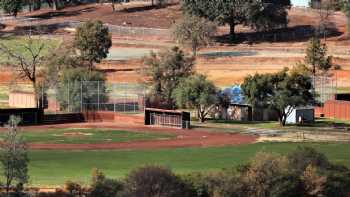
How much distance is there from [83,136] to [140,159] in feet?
60.7

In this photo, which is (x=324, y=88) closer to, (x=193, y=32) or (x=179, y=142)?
(x=179, y=142)

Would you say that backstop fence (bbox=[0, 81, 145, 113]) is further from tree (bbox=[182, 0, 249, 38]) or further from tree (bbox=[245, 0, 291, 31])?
tree (bbox=[245, 0, 291, 31])

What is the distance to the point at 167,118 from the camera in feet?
357

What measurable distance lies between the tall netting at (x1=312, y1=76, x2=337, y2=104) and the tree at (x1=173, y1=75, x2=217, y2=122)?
1442cm

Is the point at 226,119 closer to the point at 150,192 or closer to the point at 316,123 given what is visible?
the point at 316,123

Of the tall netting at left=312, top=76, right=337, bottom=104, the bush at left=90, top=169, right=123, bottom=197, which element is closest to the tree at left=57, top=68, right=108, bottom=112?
the tall netting at left=312, top=76, right=337, bottom=104

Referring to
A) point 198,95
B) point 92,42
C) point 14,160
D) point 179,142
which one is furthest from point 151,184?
point 92,42

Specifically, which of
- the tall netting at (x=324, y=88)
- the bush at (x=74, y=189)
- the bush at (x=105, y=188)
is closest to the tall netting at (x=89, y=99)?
the tall netting at (x=324, y=88)

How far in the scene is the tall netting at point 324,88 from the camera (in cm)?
12038

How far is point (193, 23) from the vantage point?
577ft

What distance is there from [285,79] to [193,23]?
7066cm

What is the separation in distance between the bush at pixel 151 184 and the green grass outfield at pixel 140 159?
49.0 feet

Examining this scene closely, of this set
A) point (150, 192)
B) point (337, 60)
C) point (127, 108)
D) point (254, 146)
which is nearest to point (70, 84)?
point (127, 108)

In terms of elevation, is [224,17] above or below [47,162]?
above
